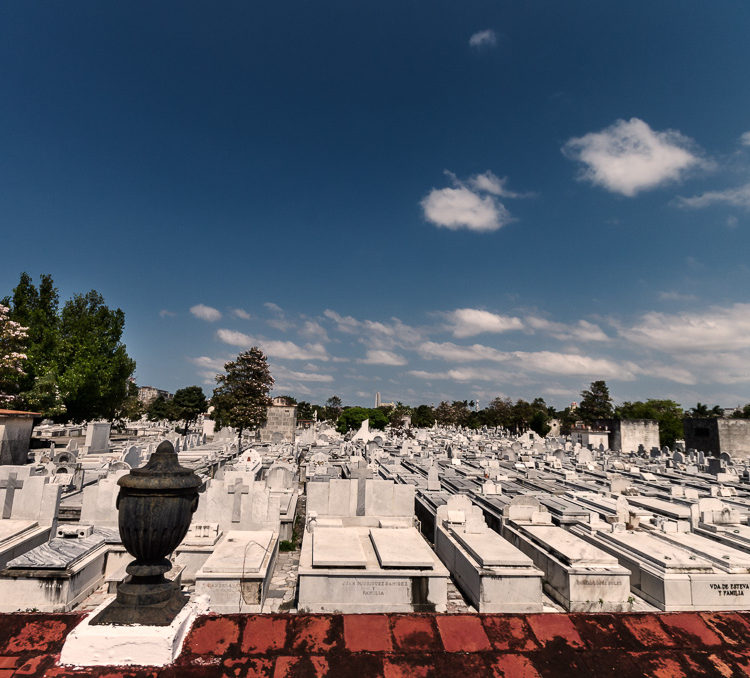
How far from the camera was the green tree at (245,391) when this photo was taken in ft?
146

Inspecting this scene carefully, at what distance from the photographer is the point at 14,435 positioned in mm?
19781

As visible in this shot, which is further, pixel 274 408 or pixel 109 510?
pixel 274 408

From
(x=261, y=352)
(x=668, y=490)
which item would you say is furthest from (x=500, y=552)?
(x=261, y=352)

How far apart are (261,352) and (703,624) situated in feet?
157

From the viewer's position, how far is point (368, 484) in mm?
12680

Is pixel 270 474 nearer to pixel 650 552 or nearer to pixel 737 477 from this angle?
pixel 650 552

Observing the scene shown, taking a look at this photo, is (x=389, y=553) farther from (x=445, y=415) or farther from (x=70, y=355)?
(x=445, y=415)

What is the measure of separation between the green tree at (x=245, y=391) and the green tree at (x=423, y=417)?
5246cm

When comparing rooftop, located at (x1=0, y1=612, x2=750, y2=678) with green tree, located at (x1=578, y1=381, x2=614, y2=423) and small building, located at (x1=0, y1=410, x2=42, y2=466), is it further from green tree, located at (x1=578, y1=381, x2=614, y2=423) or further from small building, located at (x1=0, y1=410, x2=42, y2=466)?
green tree, located at (x1=578, y1=381, x2=614, y2=423)

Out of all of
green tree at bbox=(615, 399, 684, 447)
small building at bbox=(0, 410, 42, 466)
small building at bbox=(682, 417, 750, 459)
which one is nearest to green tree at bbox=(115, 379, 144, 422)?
small building at bbox=(0, 410, 42, 466)

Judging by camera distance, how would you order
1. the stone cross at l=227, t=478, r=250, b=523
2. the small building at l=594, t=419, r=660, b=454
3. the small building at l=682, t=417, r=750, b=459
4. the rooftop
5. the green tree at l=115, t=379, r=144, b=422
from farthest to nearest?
the green tree at l=115, t=379, r=144, b=422 → the small building at l=594, t=419, r=660, b=454 → the small building at l=682, t=417, r=750, b=459 → the stone cross at l=227, t=478, r=250, b=523 → the rooftop

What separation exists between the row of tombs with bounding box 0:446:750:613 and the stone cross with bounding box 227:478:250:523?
1.0 inches

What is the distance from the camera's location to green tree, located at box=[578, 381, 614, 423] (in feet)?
273

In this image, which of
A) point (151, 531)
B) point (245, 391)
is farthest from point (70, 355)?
point (151, 531)
